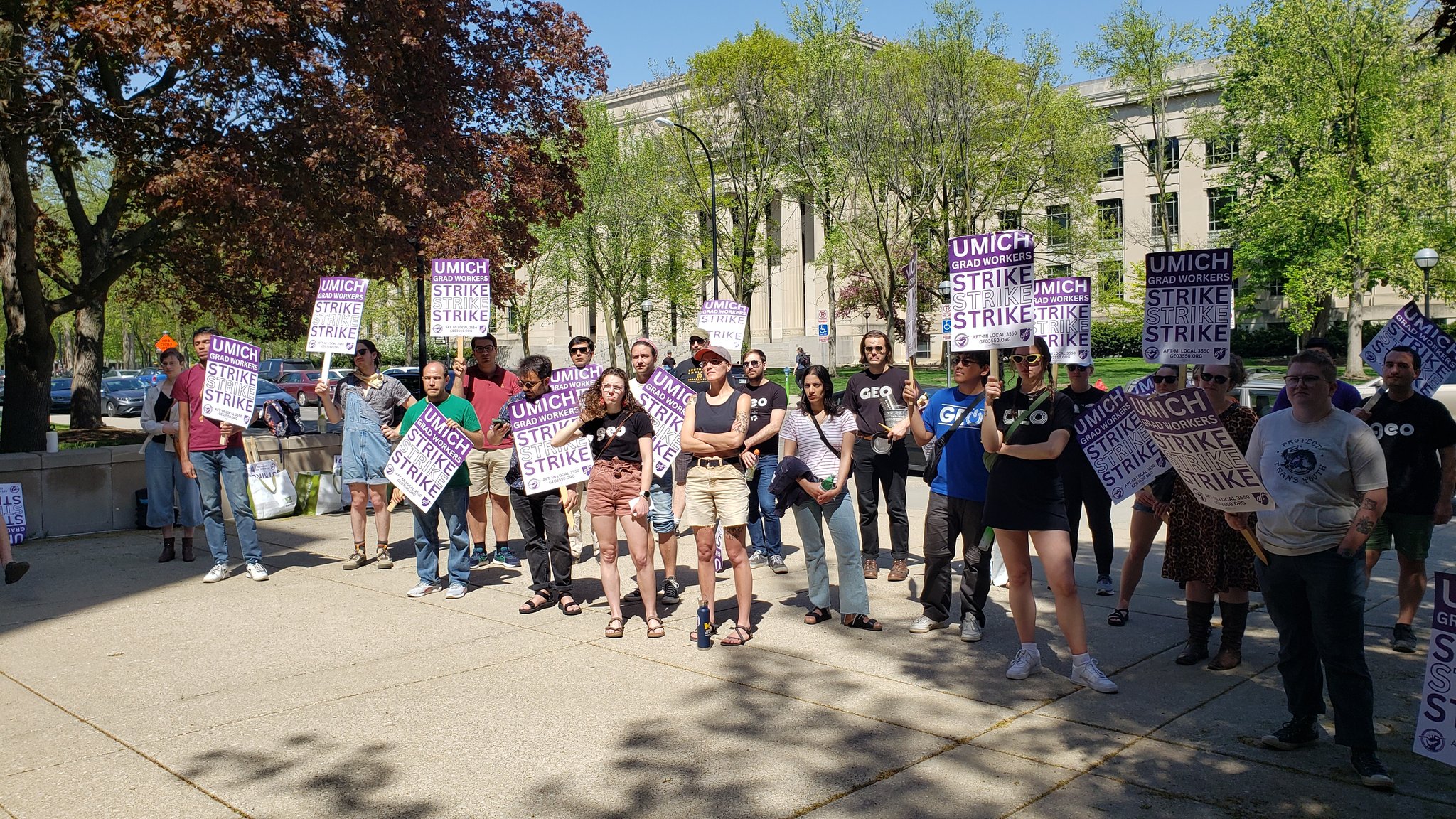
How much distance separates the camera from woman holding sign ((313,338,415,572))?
9906 millimetres

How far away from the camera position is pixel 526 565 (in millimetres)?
9992

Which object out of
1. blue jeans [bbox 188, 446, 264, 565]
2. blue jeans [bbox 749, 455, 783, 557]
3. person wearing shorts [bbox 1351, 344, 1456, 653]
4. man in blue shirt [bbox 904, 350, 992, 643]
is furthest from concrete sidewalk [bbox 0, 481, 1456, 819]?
blue jeans [bbox 749, 455, 783, 557]

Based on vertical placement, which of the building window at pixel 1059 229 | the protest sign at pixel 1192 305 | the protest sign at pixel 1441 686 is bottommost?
the protest sign at pixel 1441 686

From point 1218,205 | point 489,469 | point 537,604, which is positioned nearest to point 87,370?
point 489,469

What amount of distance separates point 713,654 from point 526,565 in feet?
11.7

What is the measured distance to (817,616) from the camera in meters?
7.64

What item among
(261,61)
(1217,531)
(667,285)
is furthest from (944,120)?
(1217,531)

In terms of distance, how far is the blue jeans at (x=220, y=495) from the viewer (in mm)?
9164

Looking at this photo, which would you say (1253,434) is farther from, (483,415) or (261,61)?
(261,61)

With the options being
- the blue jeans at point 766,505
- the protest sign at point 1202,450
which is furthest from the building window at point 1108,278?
the protest sign at point 1202,450

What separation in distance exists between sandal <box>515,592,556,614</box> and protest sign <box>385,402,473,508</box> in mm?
1182

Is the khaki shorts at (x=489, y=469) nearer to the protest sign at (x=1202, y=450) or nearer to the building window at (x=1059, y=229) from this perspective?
the protest sign at (x=1202, y=450)

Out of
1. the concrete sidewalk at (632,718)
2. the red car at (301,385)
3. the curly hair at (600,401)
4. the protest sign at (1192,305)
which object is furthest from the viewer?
the red car at (301,385)

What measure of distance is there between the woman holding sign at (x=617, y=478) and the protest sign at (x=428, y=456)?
1716 mm
